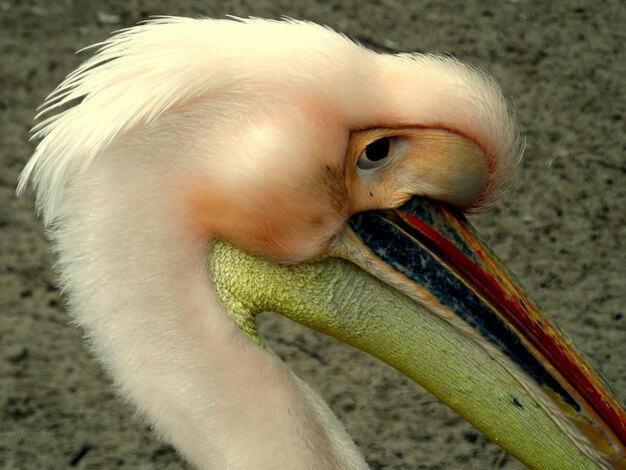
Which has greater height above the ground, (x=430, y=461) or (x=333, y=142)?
(x=333, y=142)

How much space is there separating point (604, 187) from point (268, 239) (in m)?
2.35

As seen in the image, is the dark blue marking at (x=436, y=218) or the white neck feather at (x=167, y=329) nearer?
the white neck feather at (x=167, y=329)

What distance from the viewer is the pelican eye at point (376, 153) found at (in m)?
1.47

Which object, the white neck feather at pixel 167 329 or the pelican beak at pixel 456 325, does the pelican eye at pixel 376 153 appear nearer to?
the pelican beak at pixel 456 325

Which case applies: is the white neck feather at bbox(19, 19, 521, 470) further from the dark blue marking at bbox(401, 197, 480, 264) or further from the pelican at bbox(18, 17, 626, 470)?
the dark blue marking at bbox(401, 197, 480, 264)

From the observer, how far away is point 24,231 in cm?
328

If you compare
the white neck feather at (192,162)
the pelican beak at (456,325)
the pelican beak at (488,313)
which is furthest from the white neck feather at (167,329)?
the pelican beak at (488,313)

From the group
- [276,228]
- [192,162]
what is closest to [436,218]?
[276,228]

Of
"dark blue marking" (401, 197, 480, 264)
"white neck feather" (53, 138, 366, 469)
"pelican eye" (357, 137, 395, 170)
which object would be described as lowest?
"white neck feather" (53, 138, 366, 469)

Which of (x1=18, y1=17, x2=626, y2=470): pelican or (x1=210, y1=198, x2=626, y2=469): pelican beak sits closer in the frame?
(x1=18, y1=17, x2=626, y2=470): pelican

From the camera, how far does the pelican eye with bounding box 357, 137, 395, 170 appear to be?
147cm

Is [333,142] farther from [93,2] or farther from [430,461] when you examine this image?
[93,2]

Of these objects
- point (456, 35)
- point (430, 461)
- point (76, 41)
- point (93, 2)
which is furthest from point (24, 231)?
point (456, 35)

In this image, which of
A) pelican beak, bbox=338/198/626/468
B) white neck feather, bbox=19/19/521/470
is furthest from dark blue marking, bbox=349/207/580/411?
white neck feather, bbox=19/19/521/470
